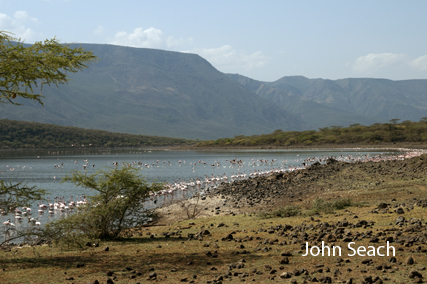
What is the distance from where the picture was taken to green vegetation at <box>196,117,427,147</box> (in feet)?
353

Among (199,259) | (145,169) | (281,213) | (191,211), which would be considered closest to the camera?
(199,259)

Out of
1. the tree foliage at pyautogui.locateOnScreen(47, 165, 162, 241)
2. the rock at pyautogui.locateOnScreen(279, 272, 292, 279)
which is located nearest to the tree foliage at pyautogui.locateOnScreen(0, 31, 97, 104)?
the tree foliage at pyautogui.locateOnScreen(47, 165, 162, 241)

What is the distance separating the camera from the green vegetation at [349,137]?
10769cm

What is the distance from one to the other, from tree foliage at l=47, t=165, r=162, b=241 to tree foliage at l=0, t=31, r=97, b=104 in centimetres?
356

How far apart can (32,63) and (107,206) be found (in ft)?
16.0

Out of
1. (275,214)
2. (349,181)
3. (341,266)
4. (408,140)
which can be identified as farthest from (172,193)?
(408,140)

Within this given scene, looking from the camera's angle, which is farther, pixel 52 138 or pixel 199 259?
pixel 52 138

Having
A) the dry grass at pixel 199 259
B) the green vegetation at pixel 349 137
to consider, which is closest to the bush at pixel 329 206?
the dry grass at pixel 199 259

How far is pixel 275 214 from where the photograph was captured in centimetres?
1543

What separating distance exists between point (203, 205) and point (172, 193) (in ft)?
30.0

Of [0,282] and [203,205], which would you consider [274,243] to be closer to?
[0,282]

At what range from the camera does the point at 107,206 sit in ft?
40.7

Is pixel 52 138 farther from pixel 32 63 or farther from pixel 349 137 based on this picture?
pixel 32 63

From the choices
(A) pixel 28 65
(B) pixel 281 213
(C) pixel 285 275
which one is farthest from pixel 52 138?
(C) pixel 285 275
